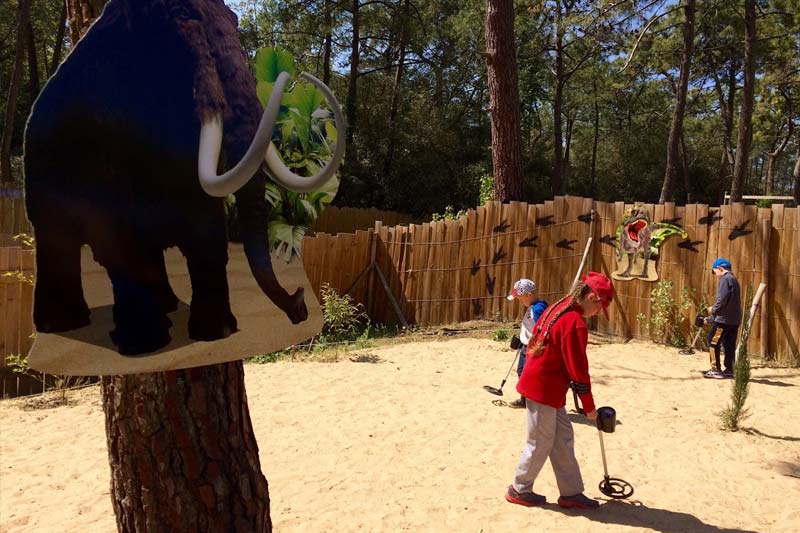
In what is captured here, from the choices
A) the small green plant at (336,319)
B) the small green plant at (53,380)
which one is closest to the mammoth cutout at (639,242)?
the small green plant at (336,319)

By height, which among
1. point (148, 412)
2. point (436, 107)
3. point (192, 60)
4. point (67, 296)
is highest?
point (436, 107)

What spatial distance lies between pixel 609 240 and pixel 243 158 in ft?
29.0

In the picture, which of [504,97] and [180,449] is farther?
[504,97]

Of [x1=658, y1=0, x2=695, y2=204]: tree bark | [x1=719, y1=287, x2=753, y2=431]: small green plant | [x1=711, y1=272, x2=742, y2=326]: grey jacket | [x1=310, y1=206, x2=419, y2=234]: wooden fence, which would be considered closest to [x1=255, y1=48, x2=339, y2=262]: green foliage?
[x1=719, y1=287, x2=753, y2=431]: small green plant

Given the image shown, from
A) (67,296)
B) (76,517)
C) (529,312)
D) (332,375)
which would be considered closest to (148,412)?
(67,296)

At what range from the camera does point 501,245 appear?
1040 centimetres

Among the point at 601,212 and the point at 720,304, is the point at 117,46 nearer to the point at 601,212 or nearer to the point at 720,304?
the point at 720,304

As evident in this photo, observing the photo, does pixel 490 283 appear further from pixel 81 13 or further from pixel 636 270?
pixel 81 13

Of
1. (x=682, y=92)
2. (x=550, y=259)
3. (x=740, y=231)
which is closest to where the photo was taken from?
(x=740, y=231)

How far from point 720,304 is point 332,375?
4865mm

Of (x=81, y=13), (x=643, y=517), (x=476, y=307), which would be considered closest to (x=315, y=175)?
(x=81, y=13)

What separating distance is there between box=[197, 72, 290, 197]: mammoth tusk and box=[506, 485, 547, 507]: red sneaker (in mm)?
3419

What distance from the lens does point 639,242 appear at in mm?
9211

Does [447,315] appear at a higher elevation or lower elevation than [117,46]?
lower
